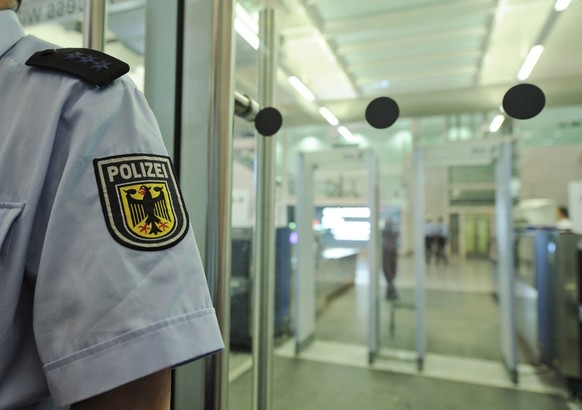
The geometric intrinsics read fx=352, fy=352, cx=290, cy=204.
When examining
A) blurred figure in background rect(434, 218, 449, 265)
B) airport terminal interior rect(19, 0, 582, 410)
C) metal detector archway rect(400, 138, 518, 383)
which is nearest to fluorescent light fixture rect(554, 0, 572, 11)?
airport terminal interior rect(19, 0, 582, 410)

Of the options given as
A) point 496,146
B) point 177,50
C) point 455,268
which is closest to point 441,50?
point 177,50

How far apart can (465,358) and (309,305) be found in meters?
1.66

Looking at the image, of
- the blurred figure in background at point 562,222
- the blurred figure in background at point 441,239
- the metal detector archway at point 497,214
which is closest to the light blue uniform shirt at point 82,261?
the metal detector archway at point 497,214

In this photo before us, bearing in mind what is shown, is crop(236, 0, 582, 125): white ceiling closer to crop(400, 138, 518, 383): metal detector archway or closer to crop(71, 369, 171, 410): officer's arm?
crop(71, 369, 171, 410): officer's arm

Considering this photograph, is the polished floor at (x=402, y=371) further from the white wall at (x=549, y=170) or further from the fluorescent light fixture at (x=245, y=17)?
the white wall at (x=549, y=170)

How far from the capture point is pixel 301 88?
956 mm

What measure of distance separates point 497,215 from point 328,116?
11.0ft

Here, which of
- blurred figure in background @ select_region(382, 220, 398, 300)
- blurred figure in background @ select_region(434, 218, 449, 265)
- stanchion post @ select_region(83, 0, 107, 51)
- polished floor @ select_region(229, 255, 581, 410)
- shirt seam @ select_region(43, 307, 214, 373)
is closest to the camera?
shirt seam @ select_region(43, 307, 214, 373)

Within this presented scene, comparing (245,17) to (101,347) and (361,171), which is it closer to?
(101,347)

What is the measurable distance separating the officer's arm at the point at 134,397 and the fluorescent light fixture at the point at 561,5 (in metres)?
0.79

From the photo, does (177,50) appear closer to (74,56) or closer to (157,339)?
(74,56)

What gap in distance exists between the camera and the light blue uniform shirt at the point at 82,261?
1.16 ft

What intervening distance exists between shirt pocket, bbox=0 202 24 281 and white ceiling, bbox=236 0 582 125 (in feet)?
1.71

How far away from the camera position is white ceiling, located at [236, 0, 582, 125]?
2.14 ft
